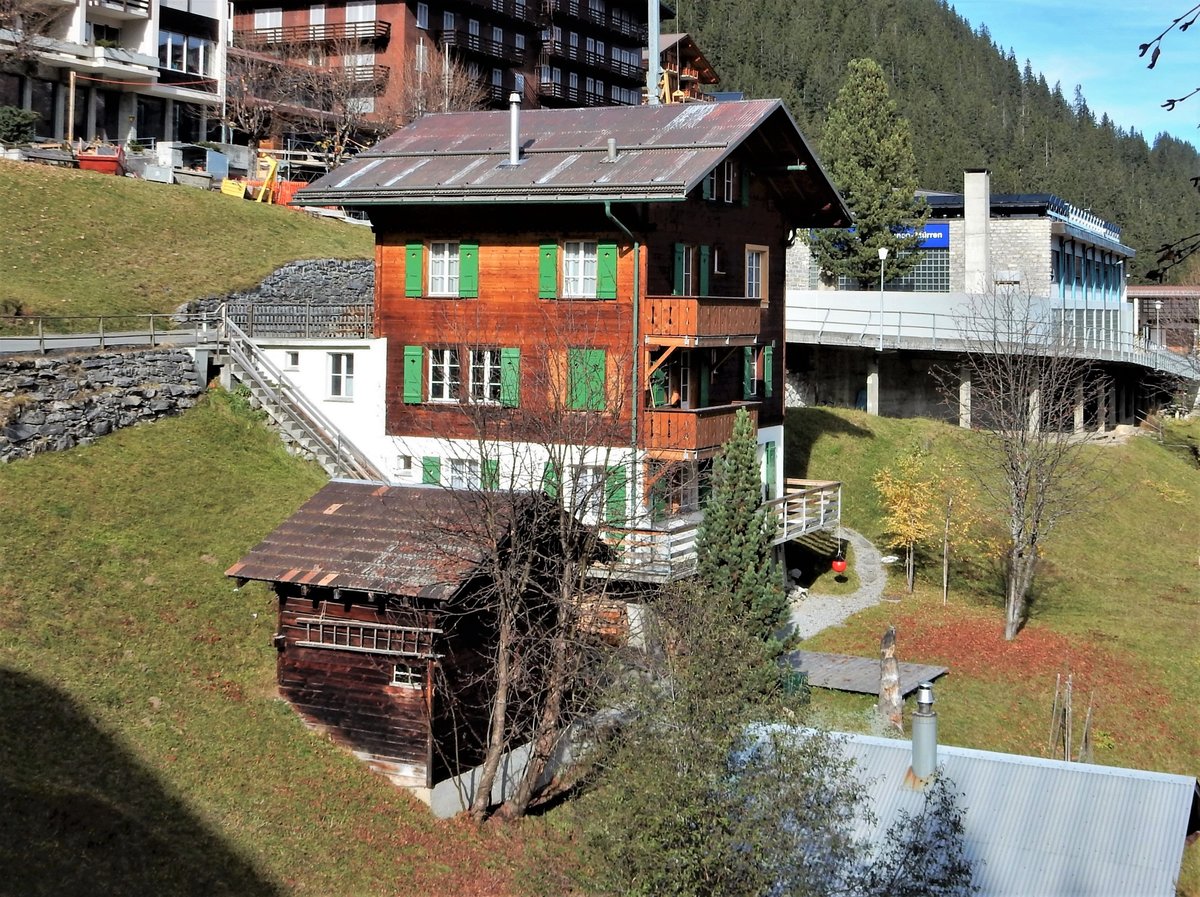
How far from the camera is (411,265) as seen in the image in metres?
34.4

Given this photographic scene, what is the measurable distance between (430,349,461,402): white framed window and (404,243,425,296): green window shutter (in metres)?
1.51

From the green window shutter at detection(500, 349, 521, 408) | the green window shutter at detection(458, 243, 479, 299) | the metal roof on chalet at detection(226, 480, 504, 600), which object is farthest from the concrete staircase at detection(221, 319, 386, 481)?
the metal roof on chalet at detection(226, 480, 504, 600)

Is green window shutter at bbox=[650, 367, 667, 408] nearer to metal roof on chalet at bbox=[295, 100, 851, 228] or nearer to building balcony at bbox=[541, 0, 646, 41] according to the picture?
metal roof on chalet at bbox=[295, 100, 851, 228]

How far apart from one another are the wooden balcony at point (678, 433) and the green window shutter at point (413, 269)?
6.70 m

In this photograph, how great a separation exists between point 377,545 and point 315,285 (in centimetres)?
2399

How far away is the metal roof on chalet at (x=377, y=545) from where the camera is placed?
76.4 ft

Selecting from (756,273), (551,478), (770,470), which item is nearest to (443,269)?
(756,273)

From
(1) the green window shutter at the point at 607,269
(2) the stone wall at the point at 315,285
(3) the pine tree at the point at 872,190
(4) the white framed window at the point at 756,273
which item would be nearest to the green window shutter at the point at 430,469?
(1) the green window shutter at the point at 607,269

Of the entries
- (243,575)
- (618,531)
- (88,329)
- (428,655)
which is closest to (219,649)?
(243,575)

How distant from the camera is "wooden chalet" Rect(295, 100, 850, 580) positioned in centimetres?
3125

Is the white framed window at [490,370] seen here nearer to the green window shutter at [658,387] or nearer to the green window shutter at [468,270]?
the green window shutter at [468,270]

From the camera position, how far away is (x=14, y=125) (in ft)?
171

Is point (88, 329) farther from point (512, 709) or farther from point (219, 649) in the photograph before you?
point (512, 709)

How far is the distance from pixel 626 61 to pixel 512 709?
75.6 meters
